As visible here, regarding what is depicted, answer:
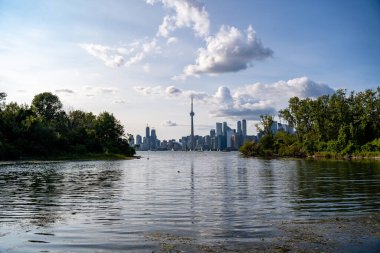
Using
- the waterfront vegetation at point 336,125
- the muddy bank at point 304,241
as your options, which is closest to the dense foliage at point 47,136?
the waterfront vegetation at point 336,125

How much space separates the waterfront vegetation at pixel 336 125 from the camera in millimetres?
149500

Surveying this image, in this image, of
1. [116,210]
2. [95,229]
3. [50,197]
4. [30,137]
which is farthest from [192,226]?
[30,137]

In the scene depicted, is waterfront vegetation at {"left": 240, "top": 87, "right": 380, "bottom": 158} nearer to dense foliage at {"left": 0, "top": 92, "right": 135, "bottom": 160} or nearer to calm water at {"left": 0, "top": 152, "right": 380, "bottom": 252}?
dense foliage at {"left": 0, "top": 92, "right": 135, "bottom": 160}

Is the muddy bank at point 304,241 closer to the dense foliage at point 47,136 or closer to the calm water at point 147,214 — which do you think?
the calm water at point 147,214

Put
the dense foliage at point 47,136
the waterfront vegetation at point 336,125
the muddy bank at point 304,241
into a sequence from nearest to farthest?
1. the muddy bank at point 304,241
2. the dense foliage at point 47,136
3. the waterfront vegetation at point 336,125

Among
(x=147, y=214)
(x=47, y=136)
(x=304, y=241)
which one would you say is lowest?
(x=147, y=214)

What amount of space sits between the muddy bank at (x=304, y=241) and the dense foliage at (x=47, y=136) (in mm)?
120308

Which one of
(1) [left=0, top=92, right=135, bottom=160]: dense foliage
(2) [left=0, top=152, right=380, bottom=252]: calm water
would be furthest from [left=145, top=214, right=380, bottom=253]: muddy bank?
(1) [left=0, top=92, right=135, bottom=160]: dense foliage

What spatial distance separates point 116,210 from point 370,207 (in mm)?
18042

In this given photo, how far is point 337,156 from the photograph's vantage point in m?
150

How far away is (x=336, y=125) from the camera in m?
168

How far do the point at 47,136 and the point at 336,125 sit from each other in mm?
128044

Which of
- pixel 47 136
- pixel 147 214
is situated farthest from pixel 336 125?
pixel 147 214

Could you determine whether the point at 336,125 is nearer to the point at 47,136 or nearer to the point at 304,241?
the point at 47,136
